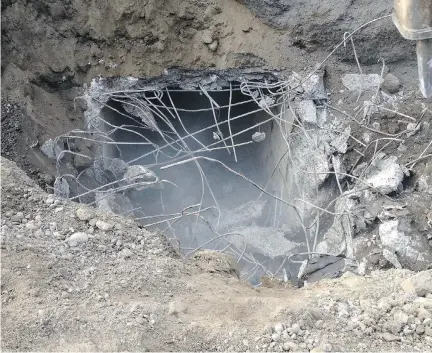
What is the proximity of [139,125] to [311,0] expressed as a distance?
203 cm

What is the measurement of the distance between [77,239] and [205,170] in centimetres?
310

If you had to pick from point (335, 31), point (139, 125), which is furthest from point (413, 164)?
point (139, 125)

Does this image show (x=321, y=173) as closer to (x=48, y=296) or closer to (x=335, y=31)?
(x=335, y=31)

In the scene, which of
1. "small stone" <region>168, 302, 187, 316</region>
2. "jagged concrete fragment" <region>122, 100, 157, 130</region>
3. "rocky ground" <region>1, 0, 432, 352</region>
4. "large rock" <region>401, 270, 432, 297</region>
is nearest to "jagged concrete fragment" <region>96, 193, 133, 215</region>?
"rocky ground" <region>1, 0, 432, 352</region>

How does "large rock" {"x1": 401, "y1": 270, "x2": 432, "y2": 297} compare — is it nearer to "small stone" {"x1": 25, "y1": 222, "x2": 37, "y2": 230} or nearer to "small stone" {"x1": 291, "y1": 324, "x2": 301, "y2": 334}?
"small stone" {"x1": 291, "y1": 324, "x2": 301, "y2": 334}

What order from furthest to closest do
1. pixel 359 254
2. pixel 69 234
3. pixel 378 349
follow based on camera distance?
pixel 359 254
pixel 69 234
pixel 378 349

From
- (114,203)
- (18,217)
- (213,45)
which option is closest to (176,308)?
(18,217)

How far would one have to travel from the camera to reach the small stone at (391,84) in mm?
4930

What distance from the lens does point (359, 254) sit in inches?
163

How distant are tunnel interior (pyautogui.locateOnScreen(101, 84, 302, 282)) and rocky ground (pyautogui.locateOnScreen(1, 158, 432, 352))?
1714mm

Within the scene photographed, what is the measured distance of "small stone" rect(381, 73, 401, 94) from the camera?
4.93m

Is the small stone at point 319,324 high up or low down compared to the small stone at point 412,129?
down

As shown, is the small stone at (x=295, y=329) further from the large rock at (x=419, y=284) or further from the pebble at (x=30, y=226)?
the pebble at (x=30, y=226)

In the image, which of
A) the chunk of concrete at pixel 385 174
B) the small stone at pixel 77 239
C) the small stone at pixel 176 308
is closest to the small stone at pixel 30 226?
the small stone at pixel 77 239
